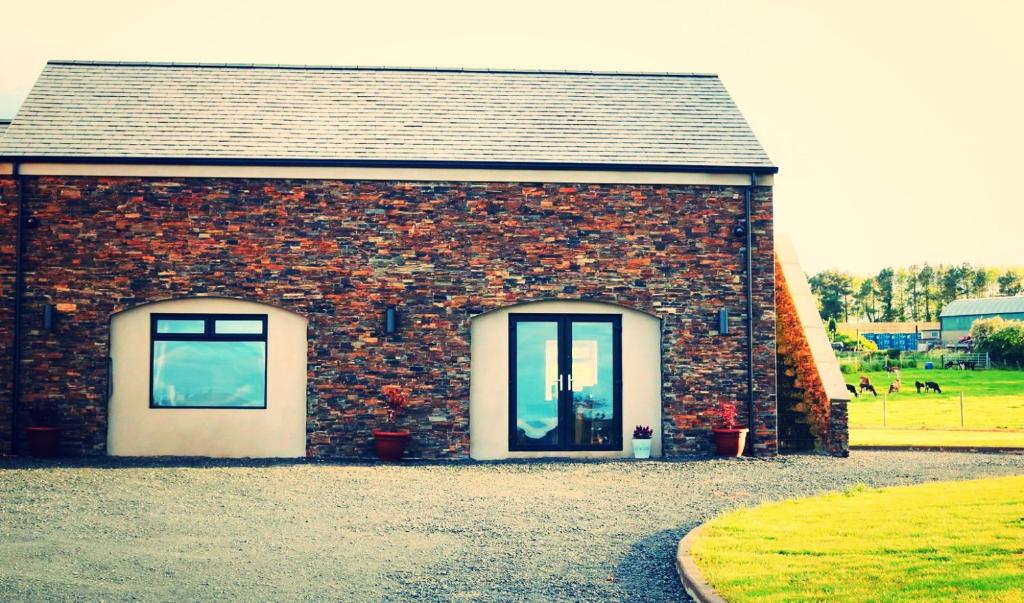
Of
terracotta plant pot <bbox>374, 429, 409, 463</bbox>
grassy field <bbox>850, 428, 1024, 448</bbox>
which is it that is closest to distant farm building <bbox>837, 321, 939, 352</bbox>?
grassy field <bbox>850, 428, 1024, 448</bbox>

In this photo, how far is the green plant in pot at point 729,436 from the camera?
49.9ft

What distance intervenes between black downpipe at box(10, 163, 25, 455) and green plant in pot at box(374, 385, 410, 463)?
5.48 meters

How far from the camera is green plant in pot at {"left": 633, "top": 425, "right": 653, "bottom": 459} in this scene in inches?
603

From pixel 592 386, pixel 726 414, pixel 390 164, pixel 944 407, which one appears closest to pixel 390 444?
pixel 592 386

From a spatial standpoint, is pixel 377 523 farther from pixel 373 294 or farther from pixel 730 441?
pixel 730 441

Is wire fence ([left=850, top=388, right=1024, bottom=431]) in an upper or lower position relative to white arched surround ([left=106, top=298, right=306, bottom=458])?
lower

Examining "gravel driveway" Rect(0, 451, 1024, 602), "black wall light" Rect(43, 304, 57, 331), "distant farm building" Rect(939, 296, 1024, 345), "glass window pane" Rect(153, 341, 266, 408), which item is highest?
"distant farm building" Rect(939, 296, 1024, 345)

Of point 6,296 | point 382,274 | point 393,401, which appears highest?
point 382,274

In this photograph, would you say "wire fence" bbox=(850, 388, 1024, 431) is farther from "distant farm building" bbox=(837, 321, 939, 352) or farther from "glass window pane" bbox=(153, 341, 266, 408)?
"distant farm building" bbox=(837, 321, 939, 352)

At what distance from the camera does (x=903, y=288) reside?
8562 cm

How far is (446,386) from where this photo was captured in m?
15.3

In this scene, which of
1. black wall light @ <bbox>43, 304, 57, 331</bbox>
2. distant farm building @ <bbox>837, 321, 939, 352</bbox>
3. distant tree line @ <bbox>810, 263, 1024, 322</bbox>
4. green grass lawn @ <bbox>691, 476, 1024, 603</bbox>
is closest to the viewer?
green grass lawn @ <bbox>691, 476, 1024, 603</bbox>

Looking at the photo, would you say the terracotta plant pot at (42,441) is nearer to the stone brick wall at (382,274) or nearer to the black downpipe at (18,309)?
the stone brick wall at (382,274)

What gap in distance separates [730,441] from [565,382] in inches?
106
